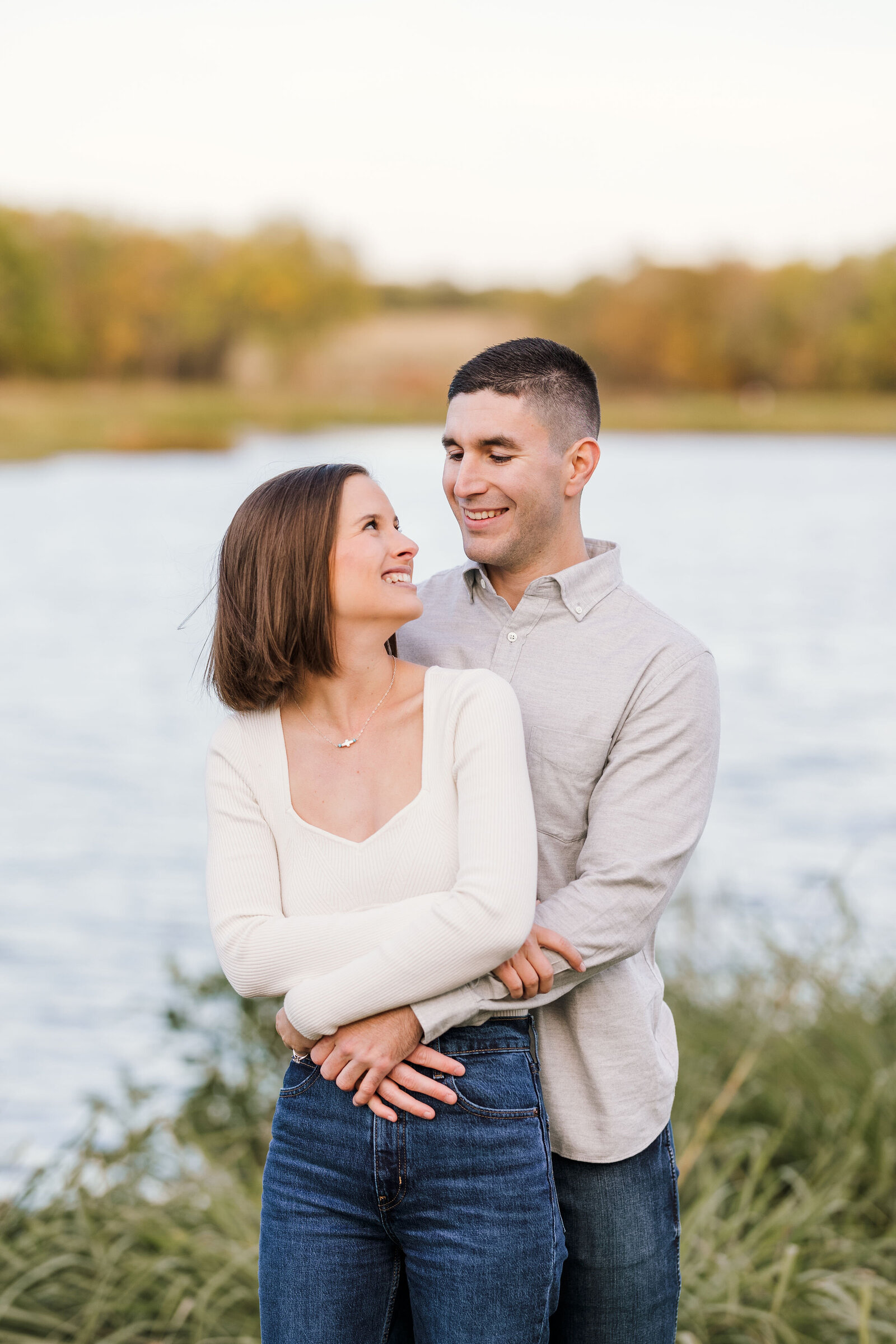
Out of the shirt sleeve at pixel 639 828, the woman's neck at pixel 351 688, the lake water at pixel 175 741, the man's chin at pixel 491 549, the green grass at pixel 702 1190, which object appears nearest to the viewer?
the shirt sleeve at pixel 639 828

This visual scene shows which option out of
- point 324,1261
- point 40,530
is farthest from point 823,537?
point 324,1261

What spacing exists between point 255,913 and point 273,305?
42.0 m

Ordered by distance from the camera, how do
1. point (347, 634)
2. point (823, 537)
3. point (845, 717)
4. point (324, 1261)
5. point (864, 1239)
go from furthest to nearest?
point (823, 537), point (845, 717), point (864, 1239), point (347, 634), point (324, 1261)

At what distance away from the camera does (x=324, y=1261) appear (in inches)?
75.4

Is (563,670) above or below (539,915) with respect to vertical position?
above

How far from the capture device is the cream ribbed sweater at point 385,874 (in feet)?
6.09

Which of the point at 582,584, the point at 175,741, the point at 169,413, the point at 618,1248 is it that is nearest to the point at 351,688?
the point at 582,584

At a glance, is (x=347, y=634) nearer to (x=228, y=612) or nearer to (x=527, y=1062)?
(x=228, y=612)

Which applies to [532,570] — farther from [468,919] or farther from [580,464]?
[468,919]

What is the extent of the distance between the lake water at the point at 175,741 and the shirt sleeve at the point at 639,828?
1.98 feet

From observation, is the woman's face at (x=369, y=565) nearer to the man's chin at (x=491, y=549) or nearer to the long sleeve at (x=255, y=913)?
the man's chin at (x=491, y=549)

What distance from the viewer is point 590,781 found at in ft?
6.98

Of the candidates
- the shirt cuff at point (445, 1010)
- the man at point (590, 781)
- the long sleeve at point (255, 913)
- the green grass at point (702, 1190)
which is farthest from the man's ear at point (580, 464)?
the green grass at point (702, 1190)

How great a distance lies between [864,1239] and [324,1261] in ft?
7.21
